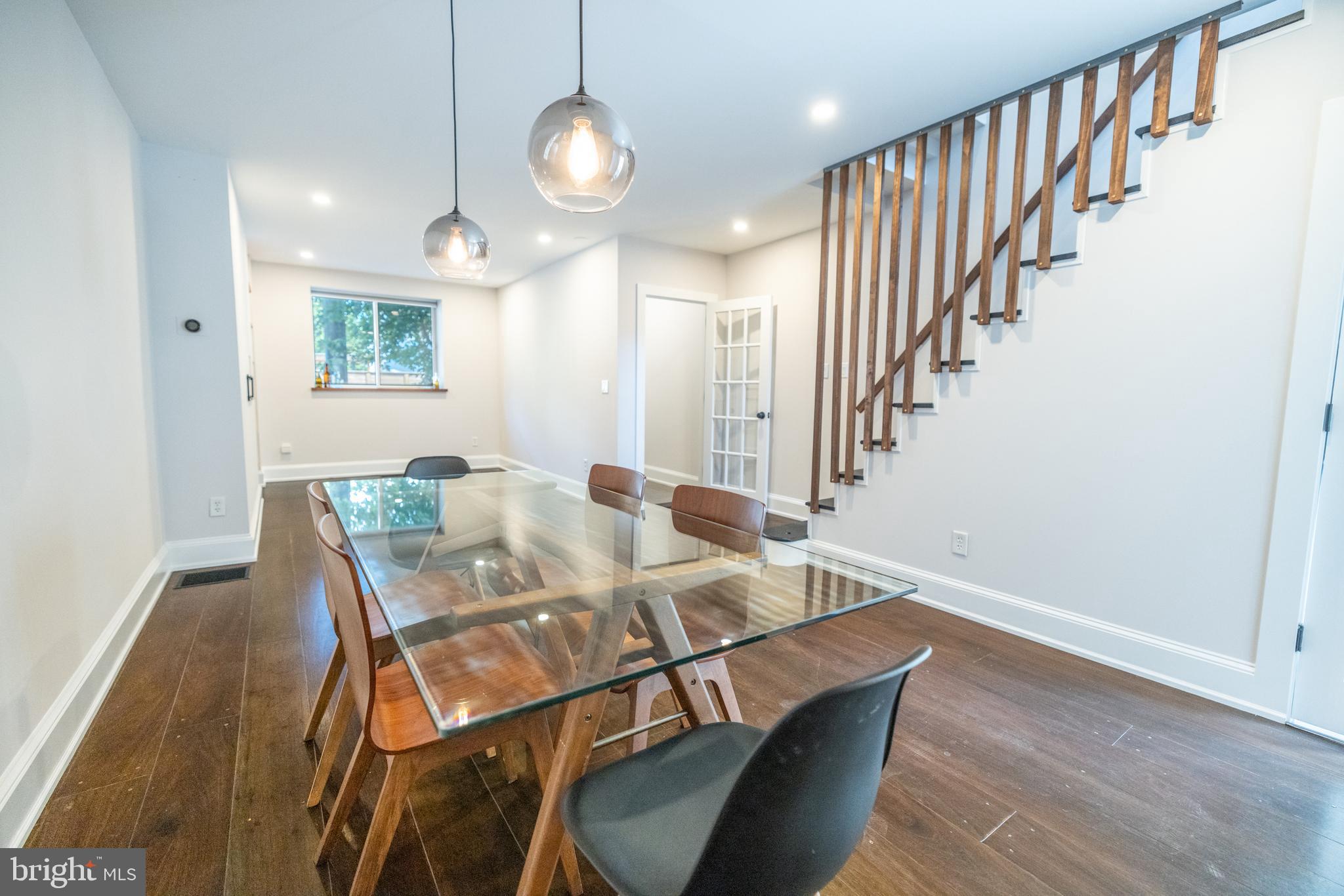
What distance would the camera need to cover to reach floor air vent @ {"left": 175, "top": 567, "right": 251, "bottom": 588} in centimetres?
312

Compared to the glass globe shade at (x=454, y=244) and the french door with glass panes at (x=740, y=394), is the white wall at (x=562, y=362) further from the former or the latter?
the glass globe shade at (x=454, y=244)

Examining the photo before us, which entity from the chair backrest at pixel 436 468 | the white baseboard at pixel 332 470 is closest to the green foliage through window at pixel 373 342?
the white baseboard at pixel 332 470

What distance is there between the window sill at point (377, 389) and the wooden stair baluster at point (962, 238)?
6037 millimetres

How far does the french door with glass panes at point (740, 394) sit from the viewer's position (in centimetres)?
484

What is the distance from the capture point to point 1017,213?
2537 millimetres

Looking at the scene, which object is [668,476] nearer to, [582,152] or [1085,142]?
[1085,142]

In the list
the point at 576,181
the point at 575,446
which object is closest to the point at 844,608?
the point at 576,181

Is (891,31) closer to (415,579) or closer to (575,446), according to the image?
(415,579)

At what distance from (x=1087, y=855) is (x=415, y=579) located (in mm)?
1760

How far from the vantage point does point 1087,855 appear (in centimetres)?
138

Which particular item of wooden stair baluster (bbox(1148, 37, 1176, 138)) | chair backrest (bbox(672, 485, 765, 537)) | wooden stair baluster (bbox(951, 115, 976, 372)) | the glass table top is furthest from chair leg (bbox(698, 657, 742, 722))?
wooden stair baluster (bbox(1148, 37, 1176, 138))

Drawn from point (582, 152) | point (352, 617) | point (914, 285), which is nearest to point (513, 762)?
point (352, 617)

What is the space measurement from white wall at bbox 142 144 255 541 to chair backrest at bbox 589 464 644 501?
2251 mm

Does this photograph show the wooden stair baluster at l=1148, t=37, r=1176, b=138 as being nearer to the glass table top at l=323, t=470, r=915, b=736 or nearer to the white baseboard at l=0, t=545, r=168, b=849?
the glass table top at l=323, t=470, r=915, b=736
